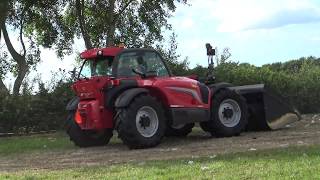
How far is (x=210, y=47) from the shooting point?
50.6ft

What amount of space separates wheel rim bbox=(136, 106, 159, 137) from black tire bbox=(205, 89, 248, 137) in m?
1.95

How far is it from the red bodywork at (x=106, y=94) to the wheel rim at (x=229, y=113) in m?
1.07

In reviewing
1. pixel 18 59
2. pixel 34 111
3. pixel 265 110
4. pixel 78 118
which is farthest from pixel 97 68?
pixel 18 59

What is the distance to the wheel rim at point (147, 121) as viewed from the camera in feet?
44.4

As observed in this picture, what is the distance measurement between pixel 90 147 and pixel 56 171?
484 centimetres

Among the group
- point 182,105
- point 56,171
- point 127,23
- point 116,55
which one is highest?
point 127,23

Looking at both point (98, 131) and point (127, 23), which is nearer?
point (98, 131)

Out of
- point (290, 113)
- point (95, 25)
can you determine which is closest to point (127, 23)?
point (95, 25)

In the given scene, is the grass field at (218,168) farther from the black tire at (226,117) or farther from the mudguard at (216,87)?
the mudguard at (216,87)

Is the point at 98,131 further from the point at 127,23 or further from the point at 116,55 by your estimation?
the point at 127,23

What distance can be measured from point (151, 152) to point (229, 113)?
12.3 feet

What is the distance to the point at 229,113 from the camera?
15.6 metres

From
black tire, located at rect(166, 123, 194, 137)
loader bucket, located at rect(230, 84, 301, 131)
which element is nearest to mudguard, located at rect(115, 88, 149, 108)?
black tire, located at rect(166, 123, 194, 137)

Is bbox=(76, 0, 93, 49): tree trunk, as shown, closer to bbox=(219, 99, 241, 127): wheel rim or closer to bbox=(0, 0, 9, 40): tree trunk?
bbox=(0, 0, 9, 40): tree trunk
